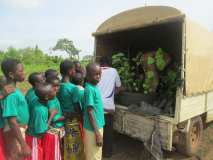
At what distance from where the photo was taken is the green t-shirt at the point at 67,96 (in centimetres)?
282

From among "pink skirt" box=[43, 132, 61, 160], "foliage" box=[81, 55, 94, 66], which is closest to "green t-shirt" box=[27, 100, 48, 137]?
"pink skirt" box=[43, 132, 61, 160]

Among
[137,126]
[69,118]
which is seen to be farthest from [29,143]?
[137,126]

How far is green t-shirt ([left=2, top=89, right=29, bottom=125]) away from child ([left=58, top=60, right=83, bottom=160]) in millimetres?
596

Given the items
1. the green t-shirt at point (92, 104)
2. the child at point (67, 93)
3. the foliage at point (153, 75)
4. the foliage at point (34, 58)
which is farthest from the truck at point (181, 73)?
the foliage at point (34, 58)

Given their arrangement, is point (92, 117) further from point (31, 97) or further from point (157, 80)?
point (157, 80)

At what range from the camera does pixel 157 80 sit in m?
4.02

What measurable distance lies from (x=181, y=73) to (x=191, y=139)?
4.60ft

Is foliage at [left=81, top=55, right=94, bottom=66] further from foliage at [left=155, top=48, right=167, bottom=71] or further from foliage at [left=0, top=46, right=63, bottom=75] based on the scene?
foliage at [left=0, top=46, right=63, bottom=75]

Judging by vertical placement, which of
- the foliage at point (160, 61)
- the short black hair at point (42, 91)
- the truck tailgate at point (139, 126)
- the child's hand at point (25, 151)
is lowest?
the truck tailgate at point (139, 126)

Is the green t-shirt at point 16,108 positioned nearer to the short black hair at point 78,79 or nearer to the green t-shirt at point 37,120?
the green t-shirt at point 37,120

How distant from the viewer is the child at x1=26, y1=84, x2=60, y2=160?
7.94 feet

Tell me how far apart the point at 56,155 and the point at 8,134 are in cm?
59

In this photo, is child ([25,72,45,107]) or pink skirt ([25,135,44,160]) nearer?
pink skirt ([25,135,44,160])

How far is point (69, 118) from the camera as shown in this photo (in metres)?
2.86
